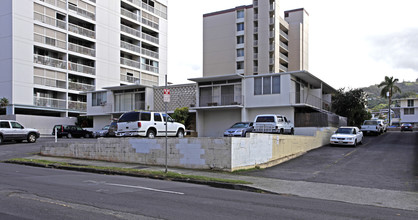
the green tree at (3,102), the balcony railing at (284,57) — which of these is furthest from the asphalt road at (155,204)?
the balcony railing at (284,57)

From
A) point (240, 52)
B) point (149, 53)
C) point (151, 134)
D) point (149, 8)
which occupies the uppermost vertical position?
point (149, 8)

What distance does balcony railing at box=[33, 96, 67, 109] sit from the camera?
45244 mm

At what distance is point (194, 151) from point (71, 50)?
4028 cm

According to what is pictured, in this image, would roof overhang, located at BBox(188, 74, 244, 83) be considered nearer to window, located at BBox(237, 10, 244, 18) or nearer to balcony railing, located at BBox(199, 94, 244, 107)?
balcony railing, located at BBox(199, 94, 244, 107)

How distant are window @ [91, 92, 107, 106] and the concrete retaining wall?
22.5 metres

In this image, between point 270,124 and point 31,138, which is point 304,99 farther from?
point 31,138

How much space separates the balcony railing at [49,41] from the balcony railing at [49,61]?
76.1 inches

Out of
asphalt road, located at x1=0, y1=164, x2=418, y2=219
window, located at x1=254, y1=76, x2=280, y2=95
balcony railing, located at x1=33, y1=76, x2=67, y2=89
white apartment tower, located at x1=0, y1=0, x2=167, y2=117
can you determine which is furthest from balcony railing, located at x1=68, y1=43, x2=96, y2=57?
asphalt road, located at x1=0, y1=164, x2=418, y2=219

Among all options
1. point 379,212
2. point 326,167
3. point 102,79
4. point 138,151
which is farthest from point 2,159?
point 102,79

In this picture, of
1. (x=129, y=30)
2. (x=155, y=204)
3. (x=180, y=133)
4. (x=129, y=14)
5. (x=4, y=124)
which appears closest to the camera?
(x=155, y=204)

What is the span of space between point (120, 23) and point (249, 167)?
159ft

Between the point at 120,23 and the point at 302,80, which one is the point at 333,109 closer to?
the point at 302,80

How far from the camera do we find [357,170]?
15.1m

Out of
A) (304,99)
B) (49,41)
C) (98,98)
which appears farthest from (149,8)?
(304,99)
